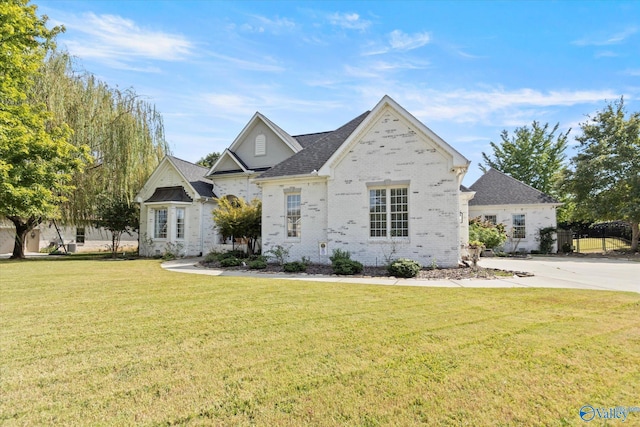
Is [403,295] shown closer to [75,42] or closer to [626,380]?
[626,380]

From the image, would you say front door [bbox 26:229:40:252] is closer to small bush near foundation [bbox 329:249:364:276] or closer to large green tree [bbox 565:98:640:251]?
small bush near foundation [bbox 329:249:364:276]

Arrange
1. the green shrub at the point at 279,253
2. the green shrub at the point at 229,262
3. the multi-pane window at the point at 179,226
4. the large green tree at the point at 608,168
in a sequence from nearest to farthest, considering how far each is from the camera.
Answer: the green shrub at the point at 229,262, the green shrub at the point at 279,253, the multi-pane window at the point at 179,226, the large green tree at the point at 608,168

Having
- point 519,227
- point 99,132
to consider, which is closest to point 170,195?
point 99,132

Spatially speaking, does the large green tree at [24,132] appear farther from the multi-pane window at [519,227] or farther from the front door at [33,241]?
the multi-pane window at [519,227]

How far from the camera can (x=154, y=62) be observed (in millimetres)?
12945

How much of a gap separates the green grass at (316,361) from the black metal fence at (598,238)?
20.0m

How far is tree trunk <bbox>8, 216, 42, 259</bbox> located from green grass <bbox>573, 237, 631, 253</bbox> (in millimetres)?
37818

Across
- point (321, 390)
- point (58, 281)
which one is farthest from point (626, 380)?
A: point (58, 281)

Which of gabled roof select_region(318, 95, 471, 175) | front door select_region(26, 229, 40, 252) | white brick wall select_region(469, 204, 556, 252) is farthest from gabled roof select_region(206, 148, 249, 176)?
white brick wall select_region(469, 204, 556, 252)

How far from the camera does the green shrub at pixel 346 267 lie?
38.7ft

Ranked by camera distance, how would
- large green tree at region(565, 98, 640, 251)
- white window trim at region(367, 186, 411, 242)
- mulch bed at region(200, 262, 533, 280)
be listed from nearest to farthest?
mulch bed at region(200, 262, 533, 280) → white window trim at region(367, 186, 411, 242) → large green tree at region(565, 98, 640, 251)

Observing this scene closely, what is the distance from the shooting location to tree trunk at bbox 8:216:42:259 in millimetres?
19797

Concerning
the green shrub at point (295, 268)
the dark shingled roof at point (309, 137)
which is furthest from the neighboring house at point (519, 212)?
the green shrub at point (295, 268)

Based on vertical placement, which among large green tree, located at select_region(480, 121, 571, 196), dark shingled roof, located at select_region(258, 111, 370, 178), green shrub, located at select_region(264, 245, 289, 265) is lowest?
green shrub, located at select_region(264, 245, 289, 265)
